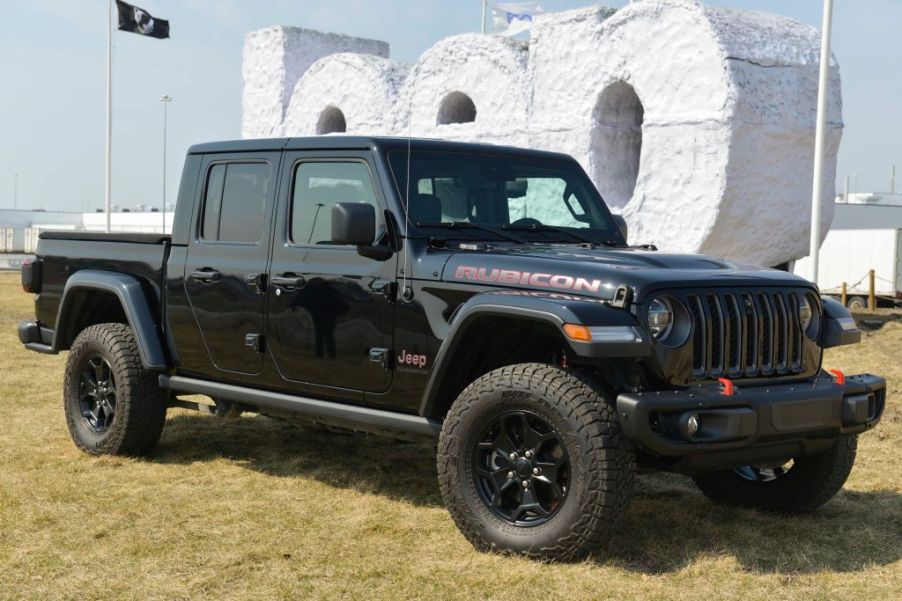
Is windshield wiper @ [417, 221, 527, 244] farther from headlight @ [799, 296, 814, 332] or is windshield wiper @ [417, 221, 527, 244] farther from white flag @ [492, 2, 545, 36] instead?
white flag @ [492, 2, 545, 36]

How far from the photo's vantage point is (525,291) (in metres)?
5.19

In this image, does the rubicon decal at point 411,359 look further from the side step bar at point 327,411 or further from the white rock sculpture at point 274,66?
the white rock sculpture at point 274,66

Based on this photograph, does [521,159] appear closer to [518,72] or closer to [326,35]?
[518,72]

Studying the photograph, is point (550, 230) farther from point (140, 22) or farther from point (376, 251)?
point (140, 22)

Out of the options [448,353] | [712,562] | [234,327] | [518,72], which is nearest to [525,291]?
[448,353]

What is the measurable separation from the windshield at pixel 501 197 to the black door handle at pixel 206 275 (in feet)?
4.34

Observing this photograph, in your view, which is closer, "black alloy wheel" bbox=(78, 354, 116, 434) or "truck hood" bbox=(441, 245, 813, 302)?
"truck hood" bbox=(441, 245, 813, 302)

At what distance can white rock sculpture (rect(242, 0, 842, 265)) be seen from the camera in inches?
634

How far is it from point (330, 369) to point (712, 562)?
212cm

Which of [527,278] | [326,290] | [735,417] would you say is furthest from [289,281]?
[735,417]

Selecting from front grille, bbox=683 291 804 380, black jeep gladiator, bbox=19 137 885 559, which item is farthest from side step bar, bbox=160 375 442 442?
front grille, bbox=683 291 804 380

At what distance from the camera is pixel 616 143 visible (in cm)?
1777

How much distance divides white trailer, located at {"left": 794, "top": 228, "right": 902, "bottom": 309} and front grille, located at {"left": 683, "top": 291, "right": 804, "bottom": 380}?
2253 centimetres

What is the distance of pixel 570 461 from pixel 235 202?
2805 millimetres
